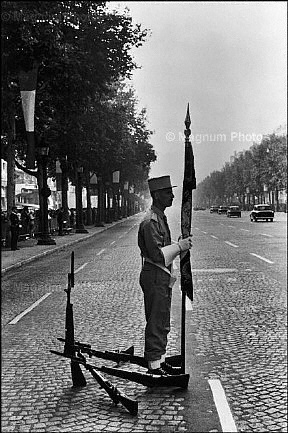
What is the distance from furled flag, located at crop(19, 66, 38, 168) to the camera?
2811mm

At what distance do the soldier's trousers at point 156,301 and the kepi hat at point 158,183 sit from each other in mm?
286

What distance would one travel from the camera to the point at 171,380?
2.94 meters

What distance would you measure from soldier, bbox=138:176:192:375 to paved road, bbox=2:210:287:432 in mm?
184

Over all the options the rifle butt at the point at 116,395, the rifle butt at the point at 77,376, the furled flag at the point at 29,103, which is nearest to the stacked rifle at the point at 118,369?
the rifle butt at the point at 116,395

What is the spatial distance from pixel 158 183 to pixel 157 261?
0.97ft

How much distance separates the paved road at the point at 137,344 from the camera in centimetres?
395

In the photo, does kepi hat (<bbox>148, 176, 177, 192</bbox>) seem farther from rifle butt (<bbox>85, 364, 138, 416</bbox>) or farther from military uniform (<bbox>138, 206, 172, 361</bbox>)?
rifle butt (<bbox>85, 364, 138, 416</bbox>)

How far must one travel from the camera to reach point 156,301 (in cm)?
259

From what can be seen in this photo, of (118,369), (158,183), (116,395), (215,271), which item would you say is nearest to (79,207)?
(116,395)

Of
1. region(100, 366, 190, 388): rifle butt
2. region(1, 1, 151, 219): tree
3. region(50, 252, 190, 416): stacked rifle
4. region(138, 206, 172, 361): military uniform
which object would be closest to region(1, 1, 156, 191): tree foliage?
region(1, 1, 151, 219): tree

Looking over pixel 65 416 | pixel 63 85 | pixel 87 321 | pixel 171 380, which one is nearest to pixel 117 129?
pixel 63 85

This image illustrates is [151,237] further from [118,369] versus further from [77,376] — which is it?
[77,376]

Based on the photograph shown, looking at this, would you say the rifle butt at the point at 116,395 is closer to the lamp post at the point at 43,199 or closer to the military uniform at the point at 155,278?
the military uniform at the point at 155,278

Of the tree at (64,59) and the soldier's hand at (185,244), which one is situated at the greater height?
the tree at (64,59)
